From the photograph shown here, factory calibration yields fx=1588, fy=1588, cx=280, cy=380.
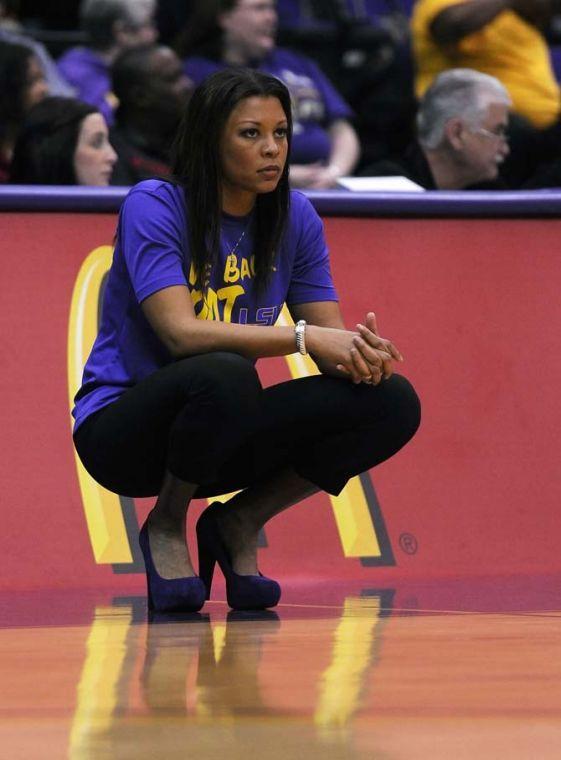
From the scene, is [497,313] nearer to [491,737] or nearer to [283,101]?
[283,101]

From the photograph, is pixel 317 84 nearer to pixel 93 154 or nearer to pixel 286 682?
pixel 93 154

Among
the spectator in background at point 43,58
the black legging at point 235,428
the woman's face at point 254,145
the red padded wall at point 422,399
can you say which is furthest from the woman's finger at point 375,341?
the spectator in background at point 43,58

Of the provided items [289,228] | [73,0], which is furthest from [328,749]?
[73,0]

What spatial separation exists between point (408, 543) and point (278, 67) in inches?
138

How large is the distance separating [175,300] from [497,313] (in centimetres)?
154

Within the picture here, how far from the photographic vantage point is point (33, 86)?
6039 millimetres

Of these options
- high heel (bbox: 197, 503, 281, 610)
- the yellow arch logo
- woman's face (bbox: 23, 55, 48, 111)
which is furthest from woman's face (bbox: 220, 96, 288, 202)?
woman's face (bbox: 23, 55, 48, 111)

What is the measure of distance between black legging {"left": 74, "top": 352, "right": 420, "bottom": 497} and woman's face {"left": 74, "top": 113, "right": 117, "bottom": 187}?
1711 millimetres

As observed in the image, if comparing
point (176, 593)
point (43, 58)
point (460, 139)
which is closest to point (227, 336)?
point (176, 593)

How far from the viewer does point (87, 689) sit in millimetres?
2285

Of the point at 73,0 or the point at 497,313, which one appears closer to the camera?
the point at 497,313

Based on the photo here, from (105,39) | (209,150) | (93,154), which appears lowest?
(105,39)

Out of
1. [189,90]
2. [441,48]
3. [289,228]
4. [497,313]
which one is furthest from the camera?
[441,48]

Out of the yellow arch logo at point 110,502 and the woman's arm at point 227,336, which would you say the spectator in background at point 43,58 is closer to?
the yellow arch logo at point 110,502
